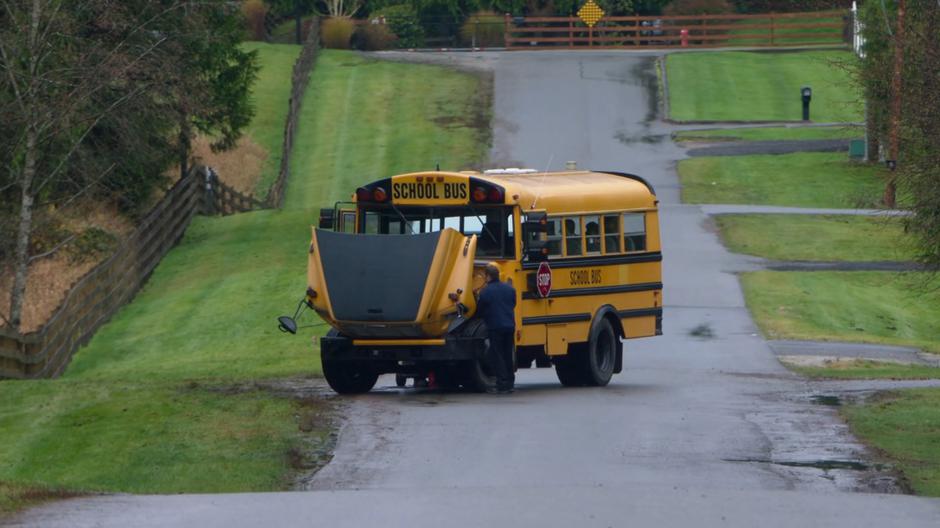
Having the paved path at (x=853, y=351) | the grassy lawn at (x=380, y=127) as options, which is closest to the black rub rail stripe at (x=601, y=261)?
the paved path at (x=853, y=351)

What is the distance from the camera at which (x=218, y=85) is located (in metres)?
41.0

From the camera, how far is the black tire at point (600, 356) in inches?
826

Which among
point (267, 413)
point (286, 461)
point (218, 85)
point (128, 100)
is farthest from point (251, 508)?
point (218, 85)

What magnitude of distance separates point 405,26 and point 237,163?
2298 cm

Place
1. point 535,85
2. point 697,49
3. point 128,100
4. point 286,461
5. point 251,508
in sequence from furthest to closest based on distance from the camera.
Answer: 1. point 697,49
2. point 535,85
3. point 128,100
4. point 286,461
5. point 251,508

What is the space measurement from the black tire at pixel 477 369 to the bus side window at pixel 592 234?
2.32 metres

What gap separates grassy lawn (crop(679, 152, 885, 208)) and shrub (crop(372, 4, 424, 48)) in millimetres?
25804

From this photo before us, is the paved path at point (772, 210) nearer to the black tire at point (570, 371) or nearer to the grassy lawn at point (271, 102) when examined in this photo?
the grassy lawn at point (271, 102)

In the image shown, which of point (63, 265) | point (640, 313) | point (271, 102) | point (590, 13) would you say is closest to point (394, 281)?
point (640, 313)

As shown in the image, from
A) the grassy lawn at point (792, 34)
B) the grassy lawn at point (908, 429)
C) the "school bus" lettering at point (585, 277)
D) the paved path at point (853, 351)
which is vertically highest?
the grassy lawn at point (792, 34)

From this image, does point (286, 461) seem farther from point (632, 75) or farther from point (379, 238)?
point (632, 75)

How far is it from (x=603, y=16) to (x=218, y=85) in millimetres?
33760

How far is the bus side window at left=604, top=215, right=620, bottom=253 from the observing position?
21.2 m

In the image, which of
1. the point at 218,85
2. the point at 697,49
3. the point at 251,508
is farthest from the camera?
the point at 697,49
